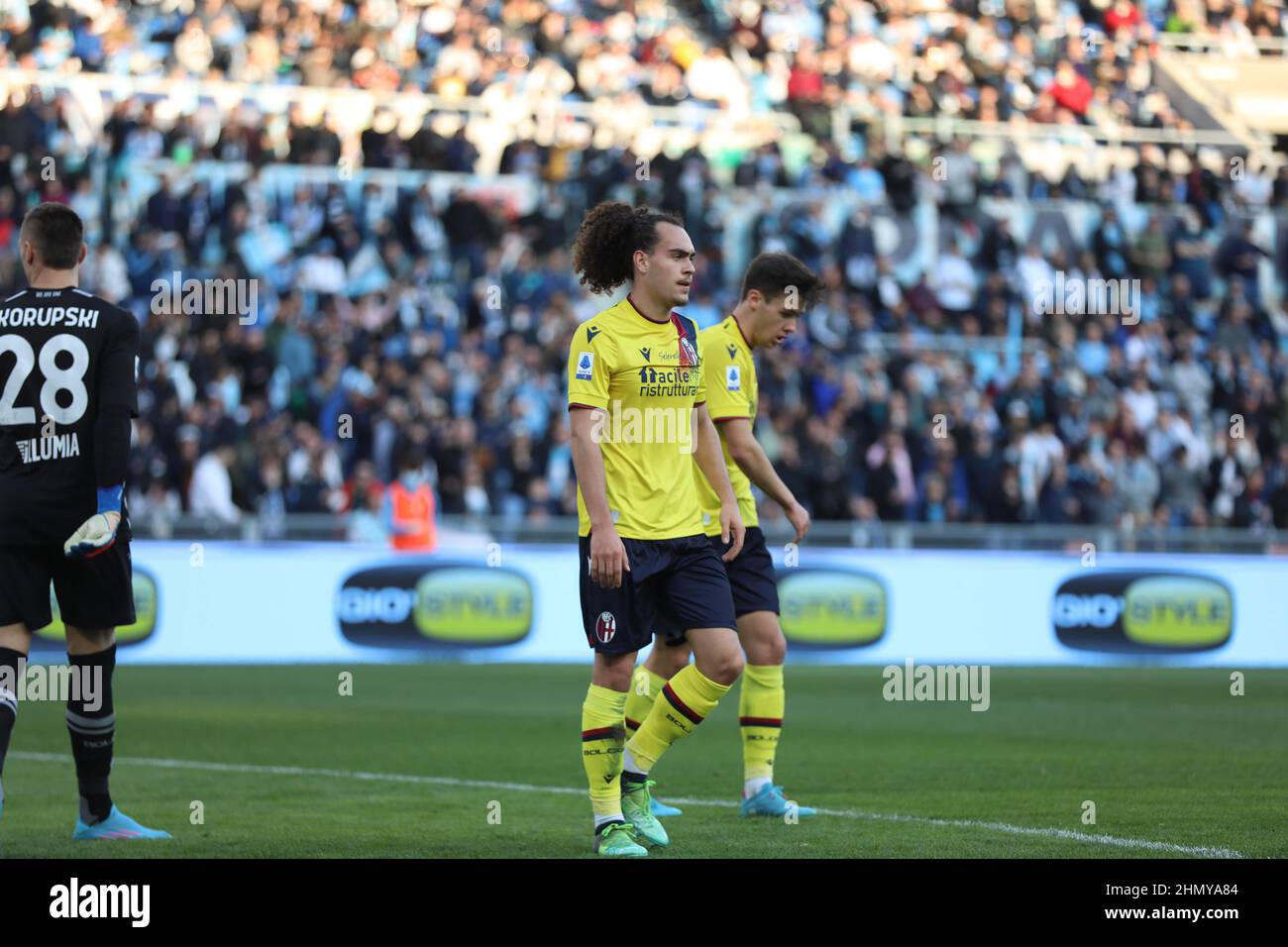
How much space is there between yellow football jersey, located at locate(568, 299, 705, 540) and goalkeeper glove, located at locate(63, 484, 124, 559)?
1.77m

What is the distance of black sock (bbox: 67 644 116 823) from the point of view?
7.91m

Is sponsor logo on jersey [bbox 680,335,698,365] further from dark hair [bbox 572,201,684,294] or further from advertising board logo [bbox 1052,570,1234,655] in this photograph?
advertising board logo [bbox 1052,570,1234,655]

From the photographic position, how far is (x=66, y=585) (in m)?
7.71

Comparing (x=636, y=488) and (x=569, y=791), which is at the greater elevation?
(x=636, y=488)

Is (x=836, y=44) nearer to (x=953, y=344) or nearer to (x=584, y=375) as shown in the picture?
(x=953, y=344)

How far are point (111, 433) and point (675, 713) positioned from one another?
2507 millimetres

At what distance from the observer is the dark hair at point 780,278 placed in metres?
9.06

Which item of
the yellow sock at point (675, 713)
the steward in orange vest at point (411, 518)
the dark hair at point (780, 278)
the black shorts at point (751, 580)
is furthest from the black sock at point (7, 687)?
the steward in orange vest at point (411, 518)

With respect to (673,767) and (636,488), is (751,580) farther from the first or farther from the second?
(673,767)

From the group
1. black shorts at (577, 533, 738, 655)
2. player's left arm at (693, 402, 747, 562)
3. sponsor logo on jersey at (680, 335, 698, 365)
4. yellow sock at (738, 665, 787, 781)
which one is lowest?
yellow sock at (738, 665, 787, 781)

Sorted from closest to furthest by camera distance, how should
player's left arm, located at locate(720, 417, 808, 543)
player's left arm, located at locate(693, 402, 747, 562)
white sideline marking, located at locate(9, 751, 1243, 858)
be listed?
1. white sideline marking, located at locate(9, 751, 1243, 858)
2. player's left arm, located at locate(693, 402, 747, 562)
3. player's left arm, located at locate(720, 417, 808, 543)

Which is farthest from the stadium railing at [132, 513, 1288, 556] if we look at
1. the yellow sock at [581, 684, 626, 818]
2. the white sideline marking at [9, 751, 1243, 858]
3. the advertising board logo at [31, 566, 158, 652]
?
the yellow sock at [581, 684, 626, 818]
